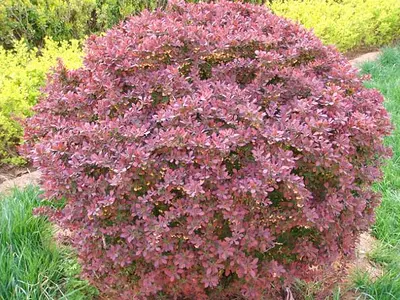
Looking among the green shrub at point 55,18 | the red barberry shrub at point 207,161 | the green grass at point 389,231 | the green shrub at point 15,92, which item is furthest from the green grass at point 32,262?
the green shrub at point 55,18

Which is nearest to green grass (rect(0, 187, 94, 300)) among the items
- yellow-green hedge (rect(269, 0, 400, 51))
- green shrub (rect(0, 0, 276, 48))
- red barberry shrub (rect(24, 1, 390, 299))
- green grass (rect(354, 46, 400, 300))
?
red barberry shrub (rect(24, 1, 390, 299))

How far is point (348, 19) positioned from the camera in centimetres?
600

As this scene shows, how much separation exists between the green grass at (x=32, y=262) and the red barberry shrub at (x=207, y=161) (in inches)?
13.7

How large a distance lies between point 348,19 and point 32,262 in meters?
4.73

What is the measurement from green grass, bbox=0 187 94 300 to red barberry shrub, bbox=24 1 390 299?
35 centimetres

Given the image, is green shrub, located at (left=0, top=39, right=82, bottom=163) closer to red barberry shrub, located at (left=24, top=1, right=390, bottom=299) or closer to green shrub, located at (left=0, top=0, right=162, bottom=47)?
green shrub, located at (left=0, top=0, right=162, bottom=47)

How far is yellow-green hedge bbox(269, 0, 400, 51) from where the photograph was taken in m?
5.75

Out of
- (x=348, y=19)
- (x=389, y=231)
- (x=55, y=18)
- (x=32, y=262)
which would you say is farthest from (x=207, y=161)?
(x=348, y=19)

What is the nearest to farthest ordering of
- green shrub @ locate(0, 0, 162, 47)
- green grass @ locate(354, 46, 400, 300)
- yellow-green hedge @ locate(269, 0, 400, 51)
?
green grass @ locate(354, 46, 400, 300)
green shrub @ locate(0, 0, 162, 47)
yellow-green hedge @ locate(269, 0, 400, 51)

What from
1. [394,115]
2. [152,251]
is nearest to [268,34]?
[152,251]

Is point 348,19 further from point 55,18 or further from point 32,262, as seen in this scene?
point 32,262

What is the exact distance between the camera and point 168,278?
2066 millimetres

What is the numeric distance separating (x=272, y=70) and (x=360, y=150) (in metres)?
0.51

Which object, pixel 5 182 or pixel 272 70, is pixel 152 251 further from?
pixel 5 182
